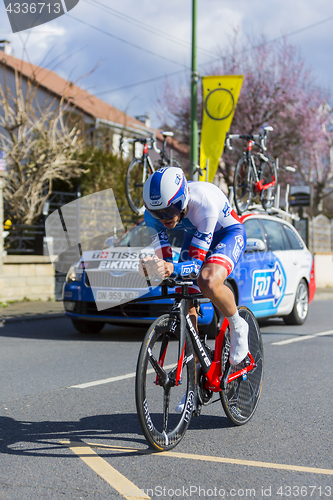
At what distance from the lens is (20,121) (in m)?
14.3

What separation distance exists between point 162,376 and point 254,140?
29.5ft

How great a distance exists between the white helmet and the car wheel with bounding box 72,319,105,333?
5421mm

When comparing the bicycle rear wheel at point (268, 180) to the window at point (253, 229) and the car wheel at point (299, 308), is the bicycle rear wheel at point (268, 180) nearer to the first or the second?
the car wheel at point (299, 308)

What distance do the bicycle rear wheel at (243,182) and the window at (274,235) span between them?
991mm

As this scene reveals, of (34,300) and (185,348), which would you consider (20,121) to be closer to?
(34,300)

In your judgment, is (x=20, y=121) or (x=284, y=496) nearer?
(x=284, y=496)

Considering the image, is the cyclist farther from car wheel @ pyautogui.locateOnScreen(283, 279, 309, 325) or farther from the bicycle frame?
car wheel @ pyautogui.locateOnScreen(283, 279, 309, 325)

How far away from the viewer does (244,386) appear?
14.3ft

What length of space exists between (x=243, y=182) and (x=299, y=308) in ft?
8.42

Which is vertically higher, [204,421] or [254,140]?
[254,140]

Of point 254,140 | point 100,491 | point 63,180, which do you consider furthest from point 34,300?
point 100,491

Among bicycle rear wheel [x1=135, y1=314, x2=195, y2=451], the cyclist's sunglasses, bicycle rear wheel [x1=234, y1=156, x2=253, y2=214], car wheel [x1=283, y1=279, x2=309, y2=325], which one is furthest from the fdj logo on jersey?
the cyclist's sunglasses

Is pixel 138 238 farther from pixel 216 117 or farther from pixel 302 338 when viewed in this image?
pixel 216 117

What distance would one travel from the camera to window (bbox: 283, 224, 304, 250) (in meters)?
10.2
